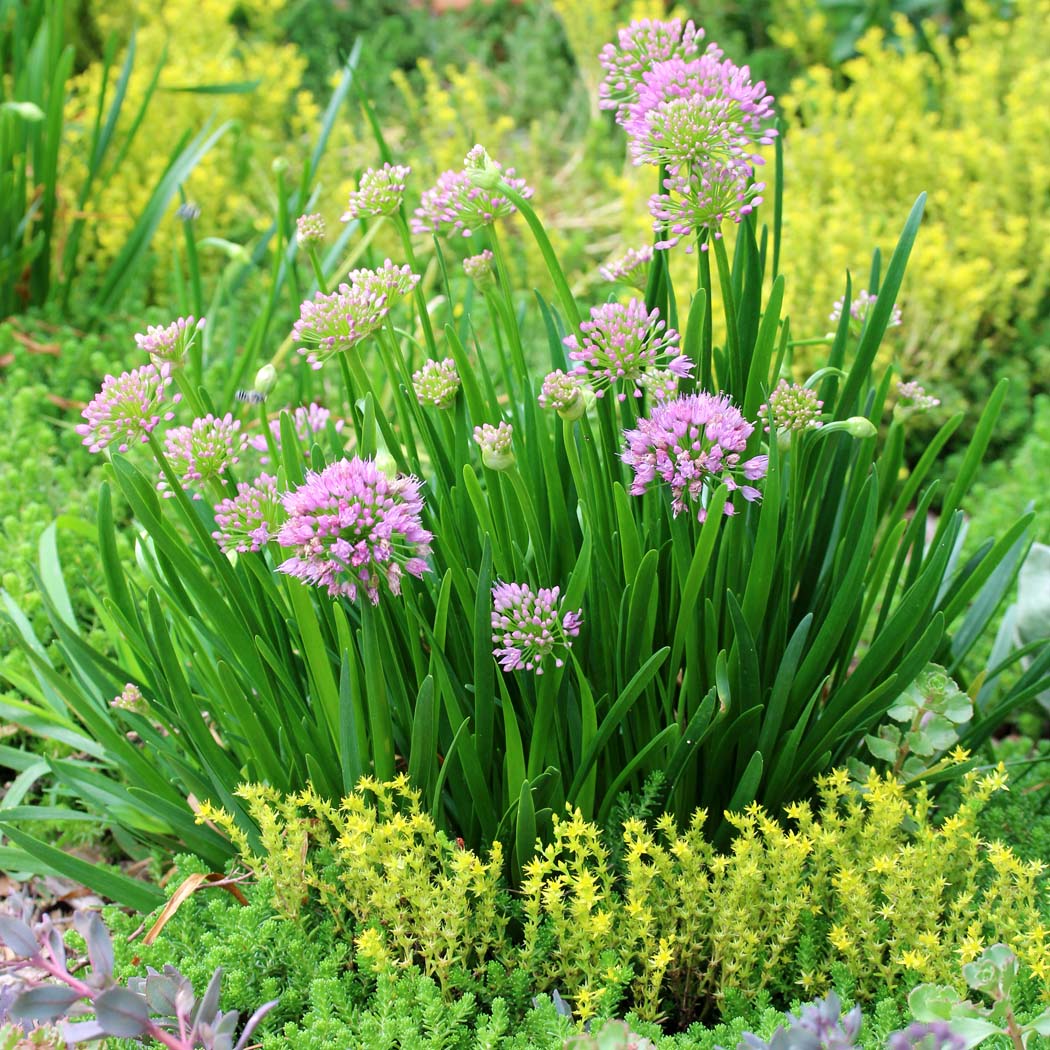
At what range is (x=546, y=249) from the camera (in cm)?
158

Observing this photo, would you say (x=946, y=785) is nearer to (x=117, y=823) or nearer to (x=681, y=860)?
(x=681, y=860)

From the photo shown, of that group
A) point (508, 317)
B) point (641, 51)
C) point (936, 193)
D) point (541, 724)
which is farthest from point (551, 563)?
point (936, 193)

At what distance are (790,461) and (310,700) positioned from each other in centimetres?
80

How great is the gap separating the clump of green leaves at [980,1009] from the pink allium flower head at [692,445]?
1.89ft

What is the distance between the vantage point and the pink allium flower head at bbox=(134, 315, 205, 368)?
152 centimetres

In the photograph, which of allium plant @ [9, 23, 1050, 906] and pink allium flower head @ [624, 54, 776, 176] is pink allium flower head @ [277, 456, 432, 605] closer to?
allium plant @ [9, 23, 1050, 906]

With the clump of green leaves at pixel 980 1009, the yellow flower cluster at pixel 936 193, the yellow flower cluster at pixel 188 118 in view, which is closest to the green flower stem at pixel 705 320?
the clump of green leaves at pixel 980 1009

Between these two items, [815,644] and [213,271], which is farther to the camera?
[213,271]

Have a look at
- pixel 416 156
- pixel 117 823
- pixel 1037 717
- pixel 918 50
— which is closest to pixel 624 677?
pixel 117 823

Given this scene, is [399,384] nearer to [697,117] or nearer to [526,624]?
[526,624]

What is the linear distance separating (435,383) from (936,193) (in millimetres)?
3085

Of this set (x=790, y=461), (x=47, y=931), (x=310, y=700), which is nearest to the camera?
(x=47, y=931)

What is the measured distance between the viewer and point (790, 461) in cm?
164

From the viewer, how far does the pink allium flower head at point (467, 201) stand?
156cm
